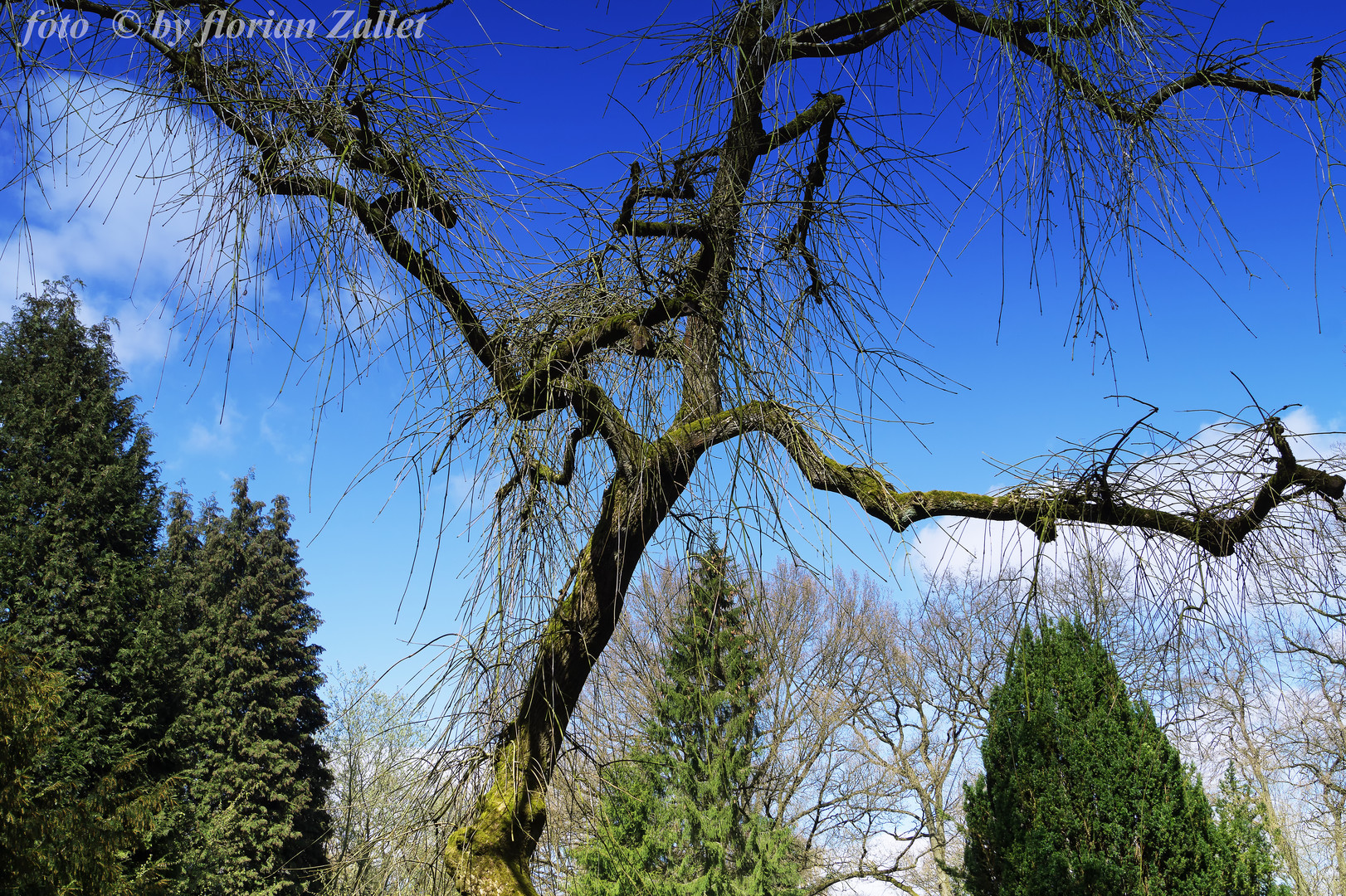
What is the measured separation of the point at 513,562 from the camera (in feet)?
5.84

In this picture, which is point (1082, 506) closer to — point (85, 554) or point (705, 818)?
point (705, 818)

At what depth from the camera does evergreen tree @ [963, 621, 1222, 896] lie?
18.1 ft

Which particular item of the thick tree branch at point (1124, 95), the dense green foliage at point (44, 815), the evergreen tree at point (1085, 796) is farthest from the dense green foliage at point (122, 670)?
the thick tree branch at point (1124, 95)

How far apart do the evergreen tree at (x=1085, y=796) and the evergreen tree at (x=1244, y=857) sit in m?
0.09

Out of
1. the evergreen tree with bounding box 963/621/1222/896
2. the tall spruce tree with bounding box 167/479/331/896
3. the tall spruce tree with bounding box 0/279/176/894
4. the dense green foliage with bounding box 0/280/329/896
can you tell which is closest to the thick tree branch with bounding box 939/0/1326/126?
the evergreen tree with bounding box 963/621/1222/896

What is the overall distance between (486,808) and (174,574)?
44.4ft

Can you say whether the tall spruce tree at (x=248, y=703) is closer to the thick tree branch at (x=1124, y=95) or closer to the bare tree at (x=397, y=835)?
the bare tree at (x=397, y=835)

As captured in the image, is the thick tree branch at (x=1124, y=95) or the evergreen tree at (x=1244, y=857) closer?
the thick tree branch at (x=1124, y=95)

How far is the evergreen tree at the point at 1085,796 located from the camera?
552cm

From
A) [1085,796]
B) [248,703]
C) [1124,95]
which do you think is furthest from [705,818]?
[1124,95]

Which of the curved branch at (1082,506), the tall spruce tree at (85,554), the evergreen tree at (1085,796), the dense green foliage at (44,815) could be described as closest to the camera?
the curved branch at (1082,506)

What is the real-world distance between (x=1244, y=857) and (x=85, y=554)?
1426 cm

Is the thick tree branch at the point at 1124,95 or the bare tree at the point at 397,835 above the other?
the thick tree branch at the point at 1124,95

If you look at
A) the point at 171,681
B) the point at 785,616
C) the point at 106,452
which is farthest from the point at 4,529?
the point at 785,616
